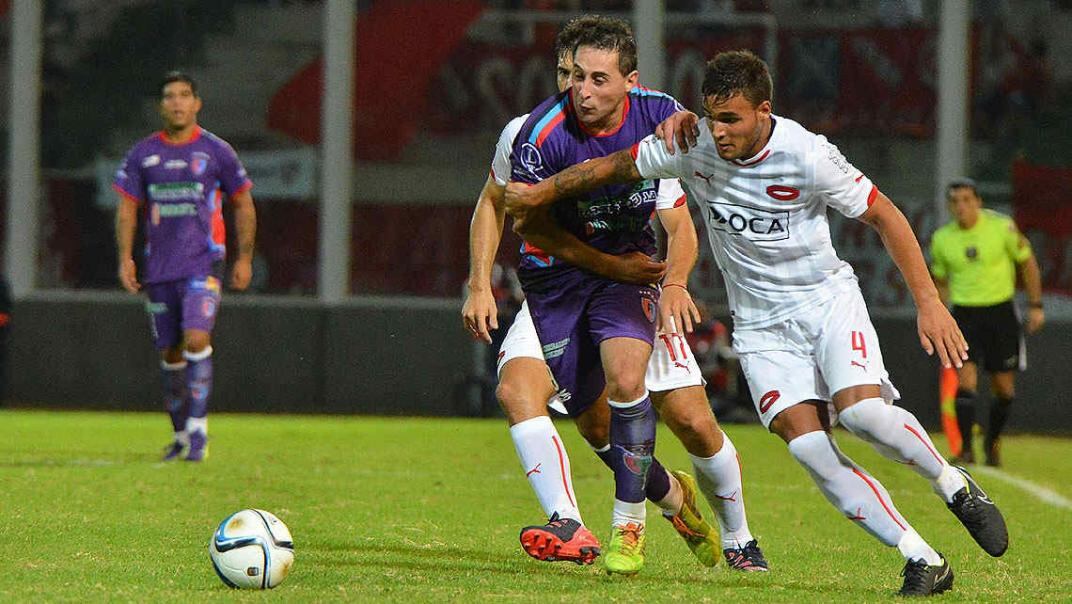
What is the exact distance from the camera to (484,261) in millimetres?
6156

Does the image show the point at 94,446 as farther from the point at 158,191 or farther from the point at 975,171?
the point at 975,171

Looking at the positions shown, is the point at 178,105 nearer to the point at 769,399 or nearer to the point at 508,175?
the point at 508,175

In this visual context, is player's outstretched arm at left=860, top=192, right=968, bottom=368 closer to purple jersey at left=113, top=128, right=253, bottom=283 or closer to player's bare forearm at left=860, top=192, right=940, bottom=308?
player's bare forearm at left=860, top=192, right=940, bottom=308

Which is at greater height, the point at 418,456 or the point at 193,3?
the point at 193,3

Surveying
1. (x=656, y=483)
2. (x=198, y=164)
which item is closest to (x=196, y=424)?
(x=198, y=164)

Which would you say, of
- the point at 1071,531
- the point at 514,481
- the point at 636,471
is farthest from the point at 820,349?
the point at 514,481

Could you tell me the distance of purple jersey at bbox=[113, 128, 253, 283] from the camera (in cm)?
1030

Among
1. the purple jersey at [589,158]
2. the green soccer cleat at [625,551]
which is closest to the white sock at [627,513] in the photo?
the green soccer cleat at [625,551]

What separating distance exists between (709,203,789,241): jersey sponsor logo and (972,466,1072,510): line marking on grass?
4308 mm

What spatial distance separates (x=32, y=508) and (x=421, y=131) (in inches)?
420

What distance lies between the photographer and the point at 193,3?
17.7 meters

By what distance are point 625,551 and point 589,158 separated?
1.37 meters

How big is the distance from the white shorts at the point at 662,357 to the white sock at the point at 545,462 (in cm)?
25

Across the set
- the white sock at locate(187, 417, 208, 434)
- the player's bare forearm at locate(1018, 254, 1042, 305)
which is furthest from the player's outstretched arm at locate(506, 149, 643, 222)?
the player's bare forearm at locate(1018, 254, 1042, 305)
